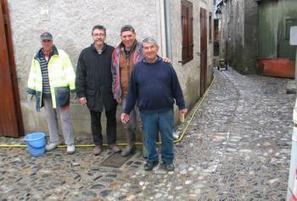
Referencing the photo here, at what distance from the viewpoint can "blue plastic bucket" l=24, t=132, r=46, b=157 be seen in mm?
5496

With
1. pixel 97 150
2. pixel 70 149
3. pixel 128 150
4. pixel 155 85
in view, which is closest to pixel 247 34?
pixel 128 150

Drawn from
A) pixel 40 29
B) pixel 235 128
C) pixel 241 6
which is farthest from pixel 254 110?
pixel 241 6

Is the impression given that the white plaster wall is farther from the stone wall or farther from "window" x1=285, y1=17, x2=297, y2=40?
the stone wall

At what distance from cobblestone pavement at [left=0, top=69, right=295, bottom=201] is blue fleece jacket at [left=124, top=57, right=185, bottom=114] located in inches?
35.3

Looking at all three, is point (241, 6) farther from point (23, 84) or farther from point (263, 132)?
point (23, 84)

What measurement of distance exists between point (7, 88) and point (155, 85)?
3.10m

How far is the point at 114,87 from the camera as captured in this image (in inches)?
203

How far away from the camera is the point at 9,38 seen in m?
6.14

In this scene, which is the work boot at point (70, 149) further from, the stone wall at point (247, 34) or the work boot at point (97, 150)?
the stone wall at point (247, 34)

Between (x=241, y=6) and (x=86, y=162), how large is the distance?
11.7m

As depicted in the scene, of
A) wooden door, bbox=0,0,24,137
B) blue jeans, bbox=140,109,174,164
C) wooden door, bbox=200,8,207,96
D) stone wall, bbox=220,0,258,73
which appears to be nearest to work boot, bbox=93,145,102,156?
blue jeans, bbox=140,109,174,164

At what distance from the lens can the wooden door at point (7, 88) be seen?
606 cm

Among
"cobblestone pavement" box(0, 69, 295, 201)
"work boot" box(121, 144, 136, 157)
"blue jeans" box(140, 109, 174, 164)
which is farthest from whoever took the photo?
"work boot" box(121, 144, 136, 157)

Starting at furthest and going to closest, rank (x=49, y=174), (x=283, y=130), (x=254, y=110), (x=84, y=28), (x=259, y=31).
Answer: (x=259, y=31)
(x=254, y=110)
(x=283, y=130)
(x=84, y=28)
(x=49, y=174)
